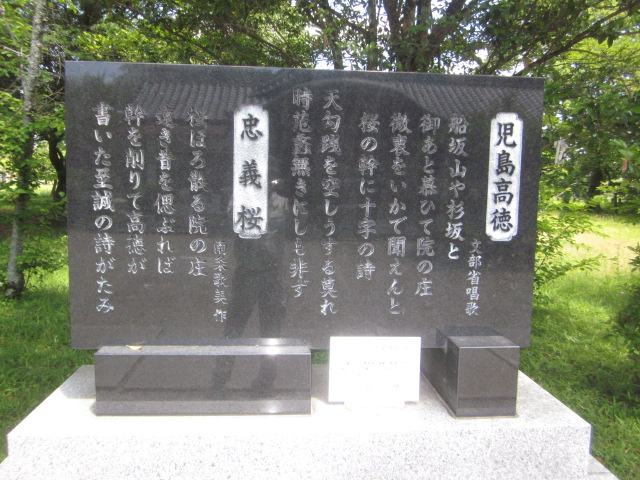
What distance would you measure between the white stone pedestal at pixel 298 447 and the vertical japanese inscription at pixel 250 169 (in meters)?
1.08

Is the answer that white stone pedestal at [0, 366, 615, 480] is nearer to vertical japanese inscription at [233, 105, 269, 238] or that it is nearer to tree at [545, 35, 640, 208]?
vertical japanese inscription at [233, 105, 269, 238]

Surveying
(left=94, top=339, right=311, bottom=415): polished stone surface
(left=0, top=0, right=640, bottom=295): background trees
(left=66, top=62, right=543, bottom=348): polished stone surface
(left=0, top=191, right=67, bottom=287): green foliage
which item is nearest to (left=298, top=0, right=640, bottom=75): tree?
(left=0, top=0, right=640, bottom=295): background trees

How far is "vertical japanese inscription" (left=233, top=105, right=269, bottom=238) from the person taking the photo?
2.67 m

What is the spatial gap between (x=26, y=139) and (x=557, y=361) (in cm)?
527

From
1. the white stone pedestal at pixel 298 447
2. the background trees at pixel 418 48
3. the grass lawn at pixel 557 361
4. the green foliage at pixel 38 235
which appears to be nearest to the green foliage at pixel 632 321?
the grass lawn at pixel 557 361

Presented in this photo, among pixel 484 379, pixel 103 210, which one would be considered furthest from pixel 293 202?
pixel 484 379

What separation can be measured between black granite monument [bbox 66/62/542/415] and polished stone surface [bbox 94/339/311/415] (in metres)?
0.21

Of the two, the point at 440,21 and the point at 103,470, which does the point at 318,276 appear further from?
the point at 440,21

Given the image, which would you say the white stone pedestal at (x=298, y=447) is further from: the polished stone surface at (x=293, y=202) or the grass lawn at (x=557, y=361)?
the grass lawn at (x=557, y=361)

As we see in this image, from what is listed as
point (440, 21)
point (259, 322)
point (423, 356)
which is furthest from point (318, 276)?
point (440, 21)

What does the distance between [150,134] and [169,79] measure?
33 centimetres

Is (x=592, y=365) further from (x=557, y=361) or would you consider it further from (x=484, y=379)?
(x=484, y=379)

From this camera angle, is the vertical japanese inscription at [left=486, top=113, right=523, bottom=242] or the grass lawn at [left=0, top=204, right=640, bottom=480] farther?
the grass lawn at [left=0, top=204, right=640, bottom=480]

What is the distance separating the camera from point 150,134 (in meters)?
2.65
